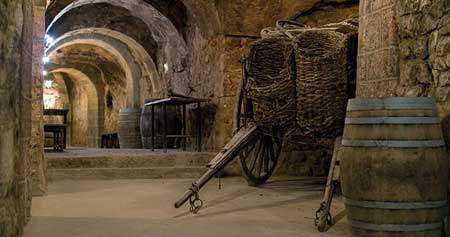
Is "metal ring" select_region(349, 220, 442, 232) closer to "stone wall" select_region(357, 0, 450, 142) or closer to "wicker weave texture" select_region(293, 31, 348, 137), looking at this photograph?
"stone wall" select_region(357, 0, 450, 142)

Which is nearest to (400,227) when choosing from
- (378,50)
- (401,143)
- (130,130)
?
(401,143)

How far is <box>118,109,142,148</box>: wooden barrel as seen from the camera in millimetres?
10531

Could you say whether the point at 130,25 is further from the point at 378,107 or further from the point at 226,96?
the point at 378,107

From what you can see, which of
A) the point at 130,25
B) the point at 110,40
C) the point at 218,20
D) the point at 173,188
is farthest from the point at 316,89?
the point at 110,40

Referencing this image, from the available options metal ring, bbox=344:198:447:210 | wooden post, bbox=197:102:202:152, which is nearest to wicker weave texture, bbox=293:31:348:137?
metal ring, bbox=344:198:447:210

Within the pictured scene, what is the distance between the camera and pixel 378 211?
2512 millimetres

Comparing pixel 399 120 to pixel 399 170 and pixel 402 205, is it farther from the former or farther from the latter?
pixel 402 205

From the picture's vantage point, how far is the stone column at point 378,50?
3.32 m

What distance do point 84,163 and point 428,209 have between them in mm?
4903

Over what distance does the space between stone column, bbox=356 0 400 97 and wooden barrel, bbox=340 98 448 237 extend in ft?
2.64

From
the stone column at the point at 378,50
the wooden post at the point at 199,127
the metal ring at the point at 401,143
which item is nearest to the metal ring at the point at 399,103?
the metal ring at the point at 401,143

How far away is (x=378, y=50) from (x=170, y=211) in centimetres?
203

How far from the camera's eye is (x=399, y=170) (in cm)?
247

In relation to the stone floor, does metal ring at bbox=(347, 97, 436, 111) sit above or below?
above
